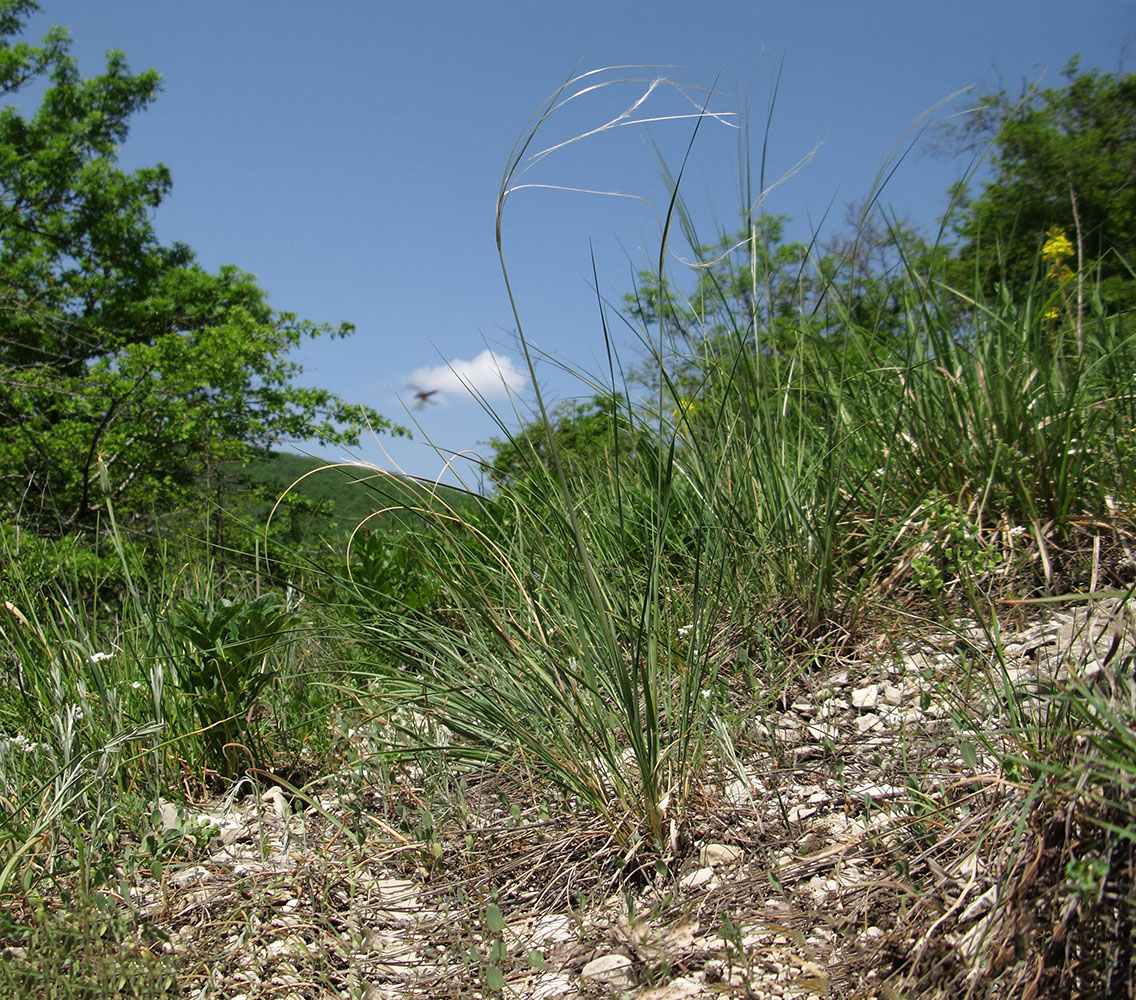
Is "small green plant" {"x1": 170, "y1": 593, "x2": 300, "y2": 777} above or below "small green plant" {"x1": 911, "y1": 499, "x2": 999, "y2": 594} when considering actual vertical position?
above

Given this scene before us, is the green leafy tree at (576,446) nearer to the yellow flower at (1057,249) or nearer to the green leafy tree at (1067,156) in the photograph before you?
the yellow flower at (1057,249)

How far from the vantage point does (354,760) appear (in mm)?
2045

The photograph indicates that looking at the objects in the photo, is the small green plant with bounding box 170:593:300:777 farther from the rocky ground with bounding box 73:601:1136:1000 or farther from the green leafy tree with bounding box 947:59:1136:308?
the green leafy tree with bounding box 947:59:1136:308

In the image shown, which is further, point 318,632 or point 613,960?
point 318,632

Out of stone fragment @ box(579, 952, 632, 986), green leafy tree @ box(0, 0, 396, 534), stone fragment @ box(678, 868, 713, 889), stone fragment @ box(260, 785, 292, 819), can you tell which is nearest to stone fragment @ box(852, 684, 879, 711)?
stone fragment @ box(678, 868, 713, 889)

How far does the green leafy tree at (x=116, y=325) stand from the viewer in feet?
33.9

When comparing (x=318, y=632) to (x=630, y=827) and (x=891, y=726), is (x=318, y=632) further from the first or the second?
(x=891, y=726)

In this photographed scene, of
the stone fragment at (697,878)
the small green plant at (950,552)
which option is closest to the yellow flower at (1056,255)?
the small green plant at (950,552)

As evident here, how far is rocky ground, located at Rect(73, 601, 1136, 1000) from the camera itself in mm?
1048

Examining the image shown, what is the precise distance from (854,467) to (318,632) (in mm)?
1813

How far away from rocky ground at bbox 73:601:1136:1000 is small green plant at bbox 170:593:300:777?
0.74 ft

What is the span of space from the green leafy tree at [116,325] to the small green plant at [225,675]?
8.06 metres

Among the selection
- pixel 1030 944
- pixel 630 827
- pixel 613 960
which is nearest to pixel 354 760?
pixel 630 827

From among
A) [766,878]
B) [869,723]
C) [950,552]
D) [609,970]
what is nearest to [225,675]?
[609,970]
